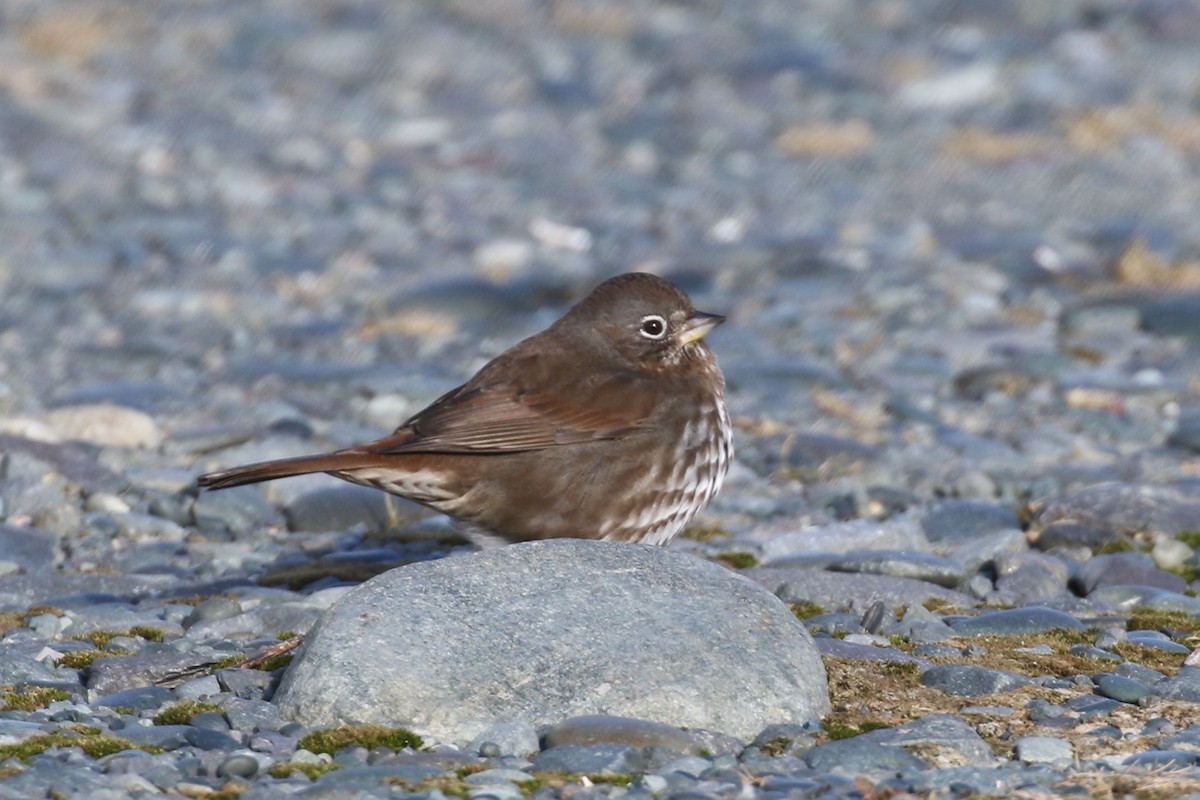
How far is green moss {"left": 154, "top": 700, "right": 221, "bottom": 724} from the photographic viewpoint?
524 cm

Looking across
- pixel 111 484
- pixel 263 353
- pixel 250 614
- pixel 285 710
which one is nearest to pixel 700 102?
pixel 263 353

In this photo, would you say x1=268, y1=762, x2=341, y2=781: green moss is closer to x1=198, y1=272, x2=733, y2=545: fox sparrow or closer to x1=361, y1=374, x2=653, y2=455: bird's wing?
x1=198, y1=272, x2=733, y2=545: fox sparrow

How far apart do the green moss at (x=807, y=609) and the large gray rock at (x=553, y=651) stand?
88 cm

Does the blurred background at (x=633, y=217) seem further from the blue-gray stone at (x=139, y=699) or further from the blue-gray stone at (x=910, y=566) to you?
the blue-gray stone at (x=139, y=699)

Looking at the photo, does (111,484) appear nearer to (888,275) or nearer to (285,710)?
→ (285,710)

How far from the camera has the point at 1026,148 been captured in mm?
15453

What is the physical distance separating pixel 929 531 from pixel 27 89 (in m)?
11.9

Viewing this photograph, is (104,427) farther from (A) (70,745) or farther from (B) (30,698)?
(A) (70,745)

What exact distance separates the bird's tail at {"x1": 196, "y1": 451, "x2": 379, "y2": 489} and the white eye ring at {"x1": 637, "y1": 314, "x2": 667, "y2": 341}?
1.35 metres

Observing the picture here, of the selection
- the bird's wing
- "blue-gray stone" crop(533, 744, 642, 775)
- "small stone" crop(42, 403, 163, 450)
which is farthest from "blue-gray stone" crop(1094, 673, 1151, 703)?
"small stone" crop(42, 403, 163, 450)

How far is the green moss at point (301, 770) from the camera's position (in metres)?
4.73

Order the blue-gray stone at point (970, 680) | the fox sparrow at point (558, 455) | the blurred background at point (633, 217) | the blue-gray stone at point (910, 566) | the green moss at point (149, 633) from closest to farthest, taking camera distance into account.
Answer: the blue-gray stone at point (970, 680), the green moss at point (149, 633), the fox sparrow at point (558, 455), the blue-gray stone at point (910, 566), the blurred background at point (633, 217)

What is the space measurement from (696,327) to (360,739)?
9.32ft

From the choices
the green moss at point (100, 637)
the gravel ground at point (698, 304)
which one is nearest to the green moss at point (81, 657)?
the gravel ground at point (698, 304)
